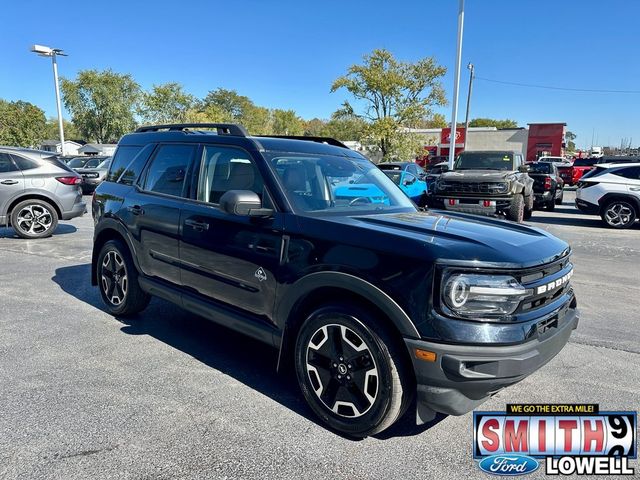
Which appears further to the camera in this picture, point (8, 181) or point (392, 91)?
point (392, 91)

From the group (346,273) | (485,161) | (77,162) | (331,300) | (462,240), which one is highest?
(485,161)

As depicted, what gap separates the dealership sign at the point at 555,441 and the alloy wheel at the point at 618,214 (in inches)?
428

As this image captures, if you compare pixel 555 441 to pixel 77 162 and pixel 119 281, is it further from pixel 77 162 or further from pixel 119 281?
pixel 77 162

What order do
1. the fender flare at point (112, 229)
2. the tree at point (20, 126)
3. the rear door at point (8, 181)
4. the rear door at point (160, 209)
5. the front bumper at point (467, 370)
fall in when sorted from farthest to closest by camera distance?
the tree at point (20, 126), the rear door at point (8, 181), the fender flare at point (112, 229), the rear door at point (160, 209), the front bumper at point (467, 370)

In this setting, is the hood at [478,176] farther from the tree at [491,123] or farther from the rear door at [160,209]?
the tree at [491,123]

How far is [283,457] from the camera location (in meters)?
2.59

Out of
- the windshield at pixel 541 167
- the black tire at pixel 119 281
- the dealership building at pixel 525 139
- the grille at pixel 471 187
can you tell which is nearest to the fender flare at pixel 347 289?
the black tire at pixel 119 281

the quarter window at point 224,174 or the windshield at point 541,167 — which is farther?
the windshield at point 541,167

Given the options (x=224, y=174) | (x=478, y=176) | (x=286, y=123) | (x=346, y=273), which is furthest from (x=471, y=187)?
(x=286, y=123)

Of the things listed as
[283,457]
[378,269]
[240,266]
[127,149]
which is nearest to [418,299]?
[378,269]

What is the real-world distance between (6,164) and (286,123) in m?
78.2

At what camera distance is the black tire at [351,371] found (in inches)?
101

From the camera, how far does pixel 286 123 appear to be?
84625mm

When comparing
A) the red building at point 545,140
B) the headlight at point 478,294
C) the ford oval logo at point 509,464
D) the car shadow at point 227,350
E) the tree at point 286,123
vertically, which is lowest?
the car shadow at point 227,350
